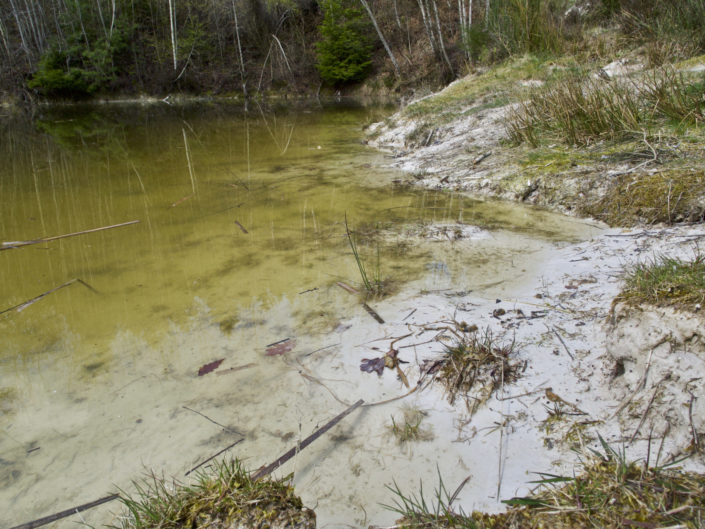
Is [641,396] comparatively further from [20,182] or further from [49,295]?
[20,182]

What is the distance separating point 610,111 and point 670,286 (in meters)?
3.42

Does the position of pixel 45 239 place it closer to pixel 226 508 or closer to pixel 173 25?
pixel 226 508

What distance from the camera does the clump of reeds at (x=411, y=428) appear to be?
1.60 m

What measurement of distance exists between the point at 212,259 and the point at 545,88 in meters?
4.50

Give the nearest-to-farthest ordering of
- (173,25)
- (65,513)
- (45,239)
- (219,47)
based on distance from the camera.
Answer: (65,513), (45,239), (173,25), (219,47)

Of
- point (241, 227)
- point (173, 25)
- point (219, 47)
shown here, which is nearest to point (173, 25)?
point (173, 25)

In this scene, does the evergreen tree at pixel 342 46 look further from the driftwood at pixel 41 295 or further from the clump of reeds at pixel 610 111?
the driftwood at pixel 41 295

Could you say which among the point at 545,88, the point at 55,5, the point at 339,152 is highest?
the point at 55,5

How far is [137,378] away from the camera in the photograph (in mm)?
2062

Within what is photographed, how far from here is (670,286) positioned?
156 centimetres

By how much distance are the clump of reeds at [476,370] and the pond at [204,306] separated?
0.33 m

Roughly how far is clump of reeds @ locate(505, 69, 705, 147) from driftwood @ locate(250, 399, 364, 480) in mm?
3753

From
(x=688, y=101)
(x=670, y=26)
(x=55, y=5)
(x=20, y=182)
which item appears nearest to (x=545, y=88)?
(x=688, y=101)

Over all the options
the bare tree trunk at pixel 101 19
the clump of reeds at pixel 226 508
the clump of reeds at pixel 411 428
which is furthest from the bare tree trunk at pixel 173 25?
the clump of reeds at pixel 226 508
